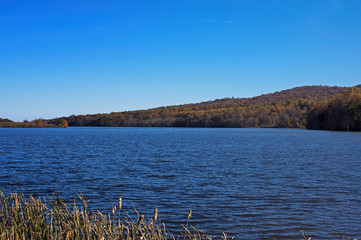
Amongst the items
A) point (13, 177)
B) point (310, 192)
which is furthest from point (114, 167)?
point (310, 192)

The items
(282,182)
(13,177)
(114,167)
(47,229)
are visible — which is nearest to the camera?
(47,229)

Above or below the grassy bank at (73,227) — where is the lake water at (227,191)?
below

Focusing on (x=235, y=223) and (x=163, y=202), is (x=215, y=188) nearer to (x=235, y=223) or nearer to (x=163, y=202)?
(x=163, y=202)

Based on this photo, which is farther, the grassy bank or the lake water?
the lake water

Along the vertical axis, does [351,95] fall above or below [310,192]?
above

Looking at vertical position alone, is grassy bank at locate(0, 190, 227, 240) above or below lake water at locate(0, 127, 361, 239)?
above

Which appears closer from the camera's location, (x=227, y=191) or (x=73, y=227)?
(x=73, y=227)

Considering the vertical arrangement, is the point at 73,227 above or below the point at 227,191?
above

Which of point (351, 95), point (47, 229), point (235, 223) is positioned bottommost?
point (235, 223)

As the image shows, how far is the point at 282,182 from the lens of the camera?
1725cm

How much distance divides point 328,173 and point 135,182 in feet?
35.6

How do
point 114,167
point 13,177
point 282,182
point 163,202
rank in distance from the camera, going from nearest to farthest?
Answer: point 163,202 < point 282,182 < point 13,177 < point 114,167

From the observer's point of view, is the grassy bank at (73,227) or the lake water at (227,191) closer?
the grassy bank at (73,227)

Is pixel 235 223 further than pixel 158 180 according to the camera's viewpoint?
No
